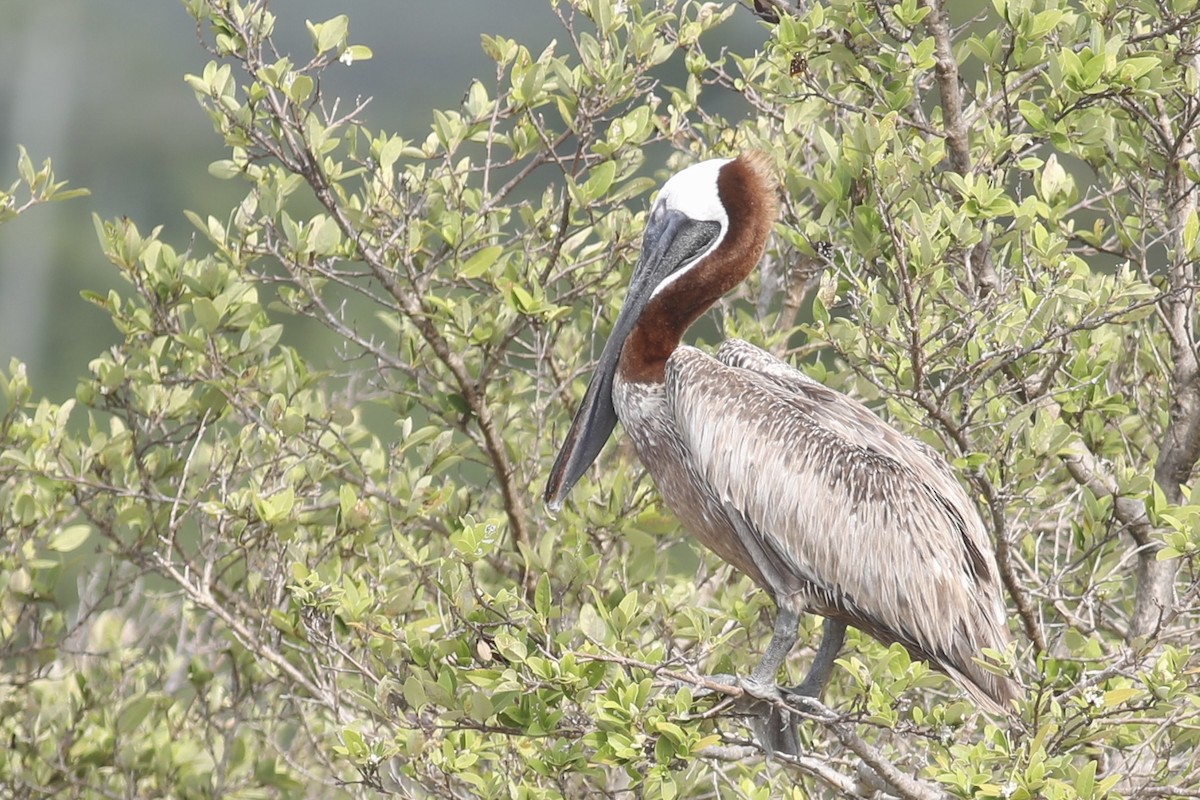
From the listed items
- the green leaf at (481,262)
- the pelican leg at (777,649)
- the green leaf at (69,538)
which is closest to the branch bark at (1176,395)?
the pelican leg at (777,649)

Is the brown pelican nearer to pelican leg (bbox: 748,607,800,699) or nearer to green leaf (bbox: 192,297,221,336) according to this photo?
pelican leg (bbox: 748,607,800,699)

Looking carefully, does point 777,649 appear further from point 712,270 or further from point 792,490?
point 712,270

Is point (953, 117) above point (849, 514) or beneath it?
above

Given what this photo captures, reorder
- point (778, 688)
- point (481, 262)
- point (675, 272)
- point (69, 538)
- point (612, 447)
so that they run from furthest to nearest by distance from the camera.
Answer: point (612, 447)
point (69, 538)
point (675, 272)
point (481, 262)
point (778, 688)

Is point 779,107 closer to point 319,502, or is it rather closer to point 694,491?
point 694,491

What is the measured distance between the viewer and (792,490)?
3.99 metres

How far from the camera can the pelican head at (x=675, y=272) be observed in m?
4.36

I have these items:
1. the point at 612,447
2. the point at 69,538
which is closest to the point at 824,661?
the point at 612,447

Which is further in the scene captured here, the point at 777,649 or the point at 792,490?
the point at 792,490

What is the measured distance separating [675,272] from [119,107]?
1226 inches

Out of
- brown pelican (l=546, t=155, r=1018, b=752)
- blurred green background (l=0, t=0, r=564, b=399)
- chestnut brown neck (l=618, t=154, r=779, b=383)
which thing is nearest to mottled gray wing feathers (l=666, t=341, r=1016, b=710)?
brown pelican (l=546, t=155, r=1018, b=752)

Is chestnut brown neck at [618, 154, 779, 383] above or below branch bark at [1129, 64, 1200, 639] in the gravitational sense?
above

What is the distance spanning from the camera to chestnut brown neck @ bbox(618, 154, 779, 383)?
172 inches

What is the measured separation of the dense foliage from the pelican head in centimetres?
15
